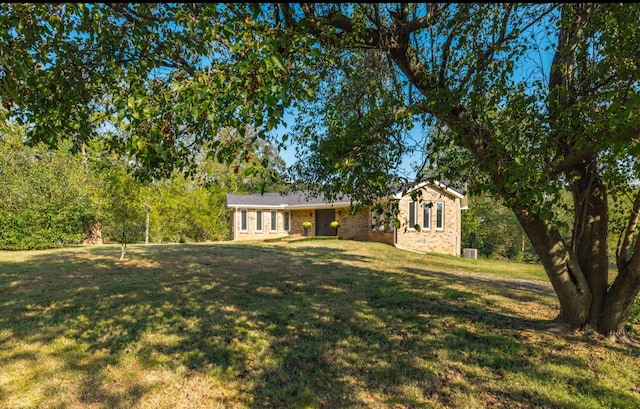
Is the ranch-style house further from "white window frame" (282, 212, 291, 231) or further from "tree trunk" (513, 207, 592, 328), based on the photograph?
"tree trunk" (513, 207, 592, 328)

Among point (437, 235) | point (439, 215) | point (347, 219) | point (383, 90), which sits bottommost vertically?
point (437, 235)

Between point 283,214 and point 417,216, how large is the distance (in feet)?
39.2

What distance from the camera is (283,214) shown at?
28.8 meters

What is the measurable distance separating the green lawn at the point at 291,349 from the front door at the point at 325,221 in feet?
60.4

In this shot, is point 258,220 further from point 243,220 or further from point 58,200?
point 58,200

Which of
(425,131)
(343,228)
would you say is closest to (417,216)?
(343,228)

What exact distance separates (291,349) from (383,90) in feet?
12.7

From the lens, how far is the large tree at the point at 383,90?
2932mm

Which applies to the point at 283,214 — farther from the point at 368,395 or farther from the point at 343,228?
the point at 368,395

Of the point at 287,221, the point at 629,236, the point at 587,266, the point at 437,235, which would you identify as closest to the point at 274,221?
the point at 287,221

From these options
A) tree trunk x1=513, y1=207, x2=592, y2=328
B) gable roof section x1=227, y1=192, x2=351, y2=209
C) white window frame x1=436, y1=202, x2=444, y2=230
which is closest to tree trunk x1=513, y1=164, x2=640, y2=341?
tree trunk x1=513, y1=207, x2=592, y2=328

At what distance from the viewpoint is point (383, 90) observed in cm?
491

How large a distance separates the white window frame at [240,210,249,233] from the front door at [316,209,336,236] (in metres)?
5.79

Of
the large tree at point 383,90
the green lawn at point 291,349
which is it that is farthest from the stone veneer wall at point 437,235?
the large tree at point 383,90
